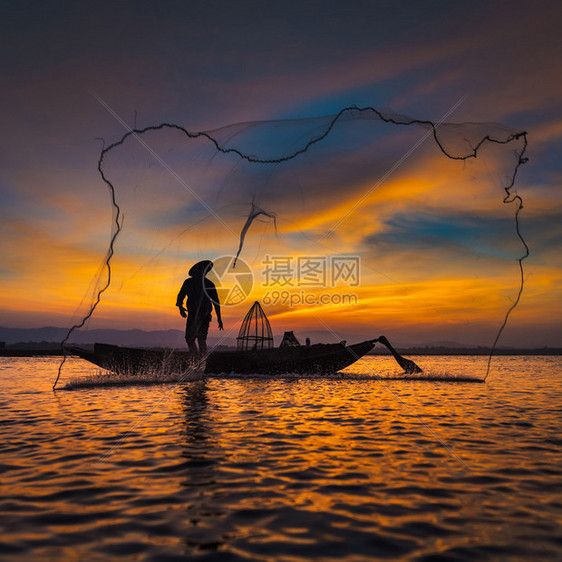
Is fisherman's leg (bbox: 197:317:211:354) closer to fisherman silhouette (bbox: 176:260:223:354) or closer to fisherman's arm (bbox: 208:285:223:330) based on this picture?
fisherman silhouette (bbox: 176:260:223:354)

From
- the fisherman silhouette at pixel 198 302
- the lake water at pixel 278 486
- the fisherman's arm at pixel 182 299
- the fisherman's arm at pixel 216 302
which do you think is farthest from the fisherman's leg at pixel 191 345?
the lake water at pixel 278 486

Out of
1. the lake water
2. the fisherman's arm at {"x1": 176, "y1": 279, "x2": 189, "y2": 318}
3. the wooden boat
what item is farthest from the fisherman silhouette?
the lake water

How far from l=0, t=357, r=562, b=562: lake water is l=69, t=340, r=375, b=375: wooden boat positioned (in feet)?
34.7

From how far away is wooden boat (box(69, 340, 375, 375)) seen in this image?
21.9 metres

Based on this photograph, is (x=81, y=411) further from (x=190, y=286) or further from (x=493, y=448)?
(x=190, y=286)

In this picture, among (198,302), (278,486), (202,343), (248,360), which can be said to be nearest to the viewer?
(278,486)

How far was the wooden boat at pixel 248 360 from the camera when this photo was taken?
21891 mm

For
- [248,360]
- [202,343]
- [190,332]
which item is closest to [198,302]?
[190,332]

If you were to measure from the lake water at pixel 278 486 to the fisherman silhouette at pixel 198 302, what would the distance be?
36.8 feet

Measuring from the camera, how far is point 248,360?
913 inches

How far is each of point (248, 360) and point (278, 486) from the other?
17.8 meters

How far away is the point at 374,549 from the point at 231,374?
807 inches

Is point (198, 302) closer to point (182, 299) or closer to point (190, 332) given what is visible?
point (182, 299)

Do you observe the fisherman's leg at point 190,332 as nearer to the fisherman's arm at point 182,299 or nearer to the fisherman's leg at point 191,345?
the fisherman's leg at point 191,345
